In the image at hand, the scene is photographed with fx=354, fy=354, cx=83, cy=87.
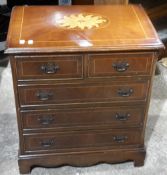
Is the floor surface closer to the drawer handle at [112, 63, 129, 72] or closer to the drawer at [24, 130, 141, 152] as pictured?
the drawer at [24, 130, 141, 152]

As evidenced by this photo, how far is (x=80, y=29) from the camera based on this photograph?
1.62 meters

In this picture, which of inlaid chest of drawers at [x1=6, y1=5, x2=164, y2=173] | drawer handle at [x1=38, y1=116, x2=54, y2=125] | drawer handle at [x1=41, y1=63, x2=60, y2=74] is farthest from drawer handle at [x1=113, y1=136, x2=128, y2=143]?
drawer handle at [x1=41, y1=63, x2=60, y2=74]

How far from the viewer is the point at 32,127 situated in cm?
171

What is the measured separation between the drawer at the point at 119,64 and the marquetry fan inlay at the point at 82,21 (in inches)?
7.7

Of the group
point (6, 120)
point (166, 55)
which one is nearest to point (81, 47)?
point (6, 120)

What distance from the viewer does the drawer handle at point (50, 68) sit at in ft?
5.01

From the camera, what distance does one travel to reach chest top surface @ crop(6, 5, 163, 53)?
1499mm

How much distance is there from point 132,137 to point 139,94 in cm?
27

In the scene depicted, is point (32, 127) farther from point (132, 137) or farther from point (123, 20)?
point (123, 20)

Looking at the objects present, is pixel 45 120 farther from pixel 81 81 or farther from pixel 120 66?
pixel 120 66

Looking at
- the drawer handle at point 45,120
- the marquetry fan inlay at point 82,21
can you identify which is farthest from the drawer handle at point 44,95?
the marquetry fan inlay at point 82,21

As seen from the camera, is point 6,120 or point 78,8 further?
point 6,120

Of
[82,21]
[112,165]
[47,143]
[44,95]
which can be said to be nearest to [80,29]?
[82,21]

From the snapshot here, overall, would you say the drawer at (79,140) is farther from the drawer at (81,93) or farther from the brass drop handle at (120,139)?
the drawer at (81,93)
